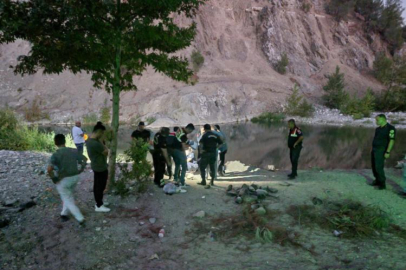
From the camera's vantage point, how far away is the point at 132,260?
4.50m

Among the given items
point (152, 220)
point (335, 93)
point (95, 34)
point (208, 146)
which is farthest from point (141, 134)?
point (335, 93)

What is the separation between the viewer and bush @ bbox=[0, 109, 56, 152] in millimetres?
12727

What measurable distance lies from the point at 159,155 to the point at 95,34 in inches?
126

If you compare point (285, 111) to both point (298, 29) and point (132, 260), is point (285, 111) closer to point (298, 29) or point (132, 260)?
point (298, 29)

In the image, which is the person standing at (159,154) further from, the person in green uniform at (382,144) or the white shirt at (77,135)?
the person in green uniform at (382,144)

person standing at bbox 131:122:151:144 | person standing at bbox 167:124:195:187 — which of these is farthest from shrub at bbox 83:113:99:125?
person standing at bbox 167:124:195:187

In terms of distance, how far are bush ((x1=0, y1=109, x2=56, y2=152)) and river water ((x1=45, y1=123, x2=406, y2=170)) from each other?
20.9 ft

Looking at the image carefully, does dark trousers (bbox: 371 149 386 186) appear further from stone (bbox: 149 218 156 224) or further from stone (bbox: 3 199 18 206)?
stone (bbox: 3 199 18 206)

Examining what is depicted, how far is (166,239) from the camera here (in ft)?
16.9

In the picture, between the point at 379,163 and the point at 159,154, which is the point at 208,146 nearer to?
the point at 159,154

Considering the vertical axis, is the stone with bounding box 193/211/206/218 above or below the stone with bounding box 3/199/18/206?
below

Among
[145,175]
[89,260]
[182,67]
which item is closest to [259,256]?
[89,260]

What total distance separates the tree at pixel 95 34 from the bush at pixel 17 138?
7.34 meters

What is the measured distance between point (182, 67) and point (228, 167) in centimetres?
794
